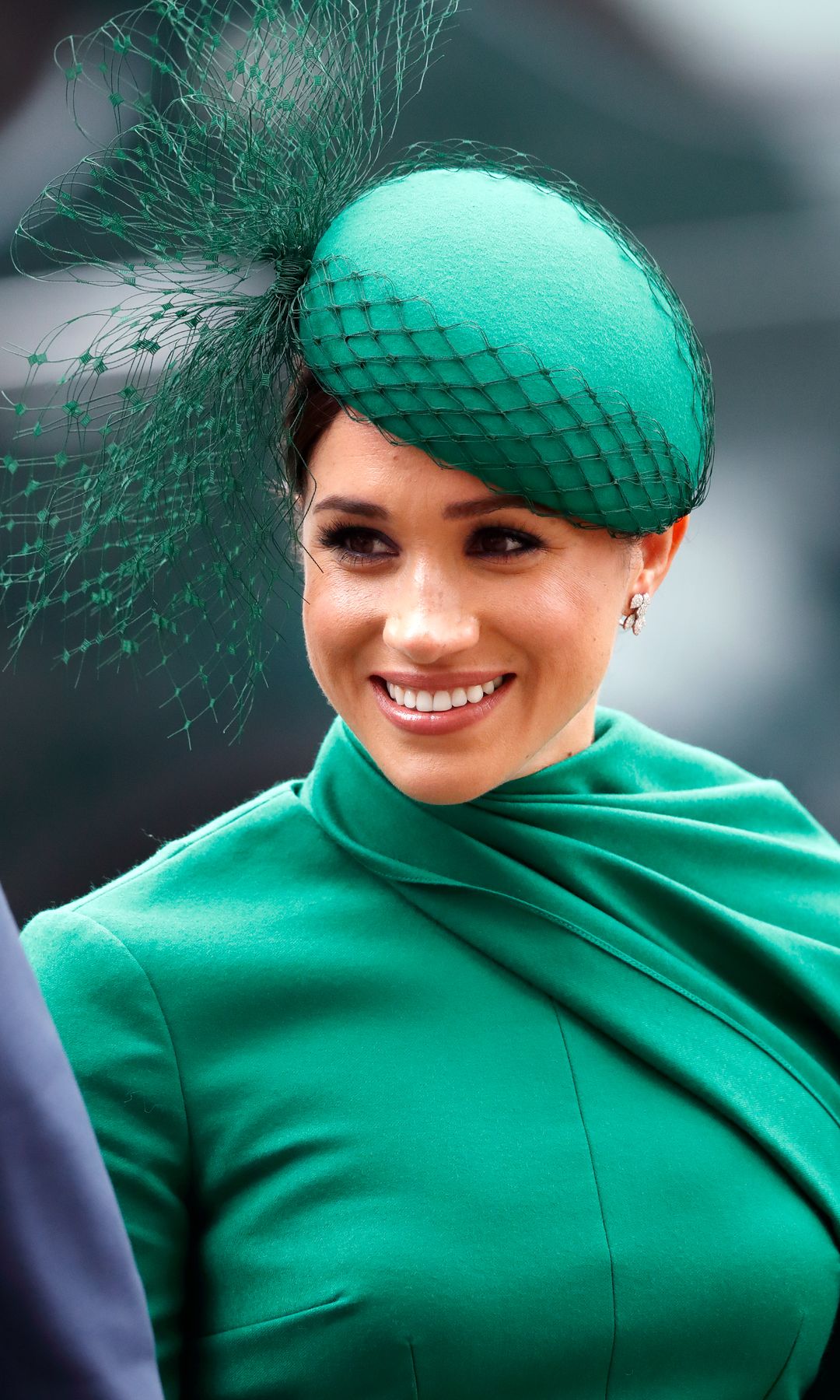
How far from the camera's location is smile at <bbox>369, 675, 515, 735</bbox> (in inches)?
45.0

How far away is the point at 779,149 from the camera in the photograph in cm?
346

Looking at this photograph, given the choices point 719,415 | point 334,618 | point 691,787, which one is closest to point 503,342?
point 334,618

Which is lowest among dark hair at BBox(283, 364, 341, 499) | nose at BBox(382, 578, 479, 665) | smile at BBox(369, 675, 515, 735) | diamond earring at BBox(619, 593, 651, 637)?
smile at BBox(369, 675, 515, 735)

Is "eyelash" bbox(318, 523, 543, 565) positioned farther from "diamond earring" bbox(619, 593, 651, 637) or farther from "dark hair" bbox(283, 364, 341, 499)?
"diamond earring" bbox(619, 593, 651, 637)

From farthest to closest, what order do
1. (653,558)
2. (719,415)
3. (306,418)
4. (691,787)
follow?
(719,415) → (691,787) → (653,558) → (306,418)

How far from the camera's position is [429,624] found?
1.09 m

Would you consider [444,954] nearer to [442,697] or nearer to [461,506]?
[442,697]

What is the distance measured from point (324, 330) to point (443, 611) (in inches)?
9.1

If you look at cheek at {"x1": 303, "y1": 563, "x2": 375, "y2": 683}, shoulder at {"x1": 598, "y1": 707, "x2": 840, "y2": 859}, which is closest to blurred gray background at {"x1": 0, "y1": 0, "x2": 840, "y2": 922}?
shoulder at {"x1": 598, "y1": 707, "x2": 840, "y2": 859}

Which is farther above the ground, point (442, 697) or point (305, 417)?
point (305, 417)

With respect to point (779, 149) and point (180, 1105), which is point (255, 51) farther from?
point (779, 149)

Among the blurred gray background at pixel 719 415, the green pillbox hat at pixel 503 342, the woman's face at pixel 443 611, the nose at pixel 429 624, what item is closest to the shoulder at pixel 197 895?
the woman's face at pixel 443 611

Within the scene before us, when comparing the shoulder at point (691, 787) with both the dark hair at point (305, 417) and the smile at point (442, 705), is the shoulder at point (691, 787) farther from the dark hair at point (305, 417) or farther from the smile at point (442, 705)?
the dark hair at point (305, 417)

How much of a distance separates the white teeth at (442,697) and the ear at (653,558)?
0.63 feet
